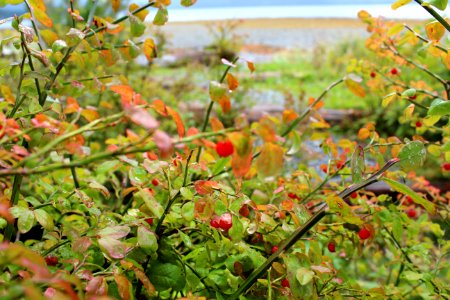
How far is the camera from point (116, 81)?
1.15 m

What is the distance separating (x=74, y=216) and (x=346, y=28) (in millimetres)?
10568

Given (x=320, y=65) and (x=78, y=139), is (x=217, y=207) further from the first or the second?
(x=320, y=65)

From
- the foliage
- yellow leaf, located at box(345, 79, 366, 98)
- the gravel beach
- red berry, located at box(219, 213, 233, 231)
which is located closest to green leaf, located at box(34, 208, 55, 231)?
the foliage

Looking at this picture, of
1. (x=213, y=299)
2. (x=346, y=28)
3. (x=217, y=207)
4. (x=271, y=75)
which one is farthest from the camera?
(x=346, y=28)

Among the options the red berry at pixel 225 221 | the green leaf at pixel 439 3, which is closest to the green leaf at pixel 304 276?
the red berry at pixel 225 221

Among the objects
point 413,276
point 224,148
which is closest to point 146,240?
point 224,148

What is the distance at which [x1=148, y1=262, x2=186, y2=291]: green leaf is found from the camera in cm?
85

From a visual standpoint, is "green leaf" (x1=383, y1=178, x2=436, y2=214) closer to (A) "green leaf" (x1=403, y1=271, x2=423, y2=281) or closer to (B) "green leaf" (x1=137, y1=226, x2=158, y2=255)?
(B) "green leaf" (x1=137, y1=226, x2=158, y2=255)

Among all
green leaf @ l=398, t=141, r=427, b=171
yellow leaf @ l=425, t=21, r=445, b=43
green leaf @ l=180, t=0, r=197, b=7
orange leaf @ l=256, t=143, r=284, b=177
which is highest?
green leaf @ l=180, t=0, r=197, b=7

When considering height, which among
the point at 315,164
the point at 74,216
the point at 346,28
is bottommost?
the point at 346,28

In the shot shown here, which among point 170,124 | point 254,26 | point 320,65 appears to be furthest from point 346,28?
point 170,124

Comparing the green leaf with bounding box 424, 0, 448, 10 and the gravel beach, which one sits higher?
the green leaf with bounding box 424, 0, 448, 10

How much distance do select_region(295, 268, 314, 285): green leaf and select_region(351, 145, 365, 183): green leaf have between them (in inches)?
5.9

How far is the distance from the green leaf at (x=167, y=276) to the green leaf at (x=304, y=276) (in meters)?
0.20
